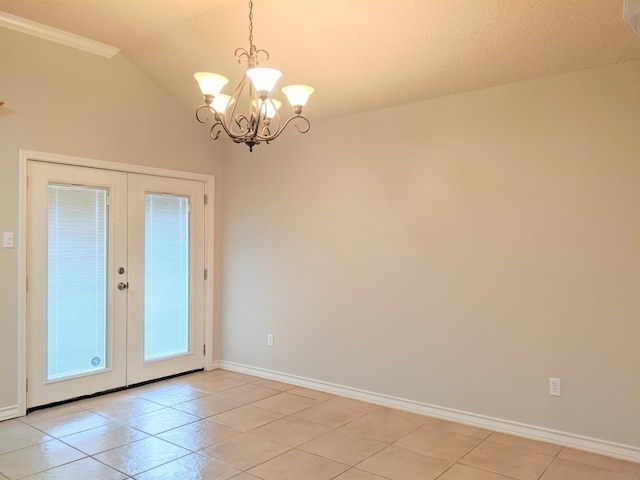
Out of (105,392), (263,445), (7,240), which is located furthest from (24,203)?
(263,445)

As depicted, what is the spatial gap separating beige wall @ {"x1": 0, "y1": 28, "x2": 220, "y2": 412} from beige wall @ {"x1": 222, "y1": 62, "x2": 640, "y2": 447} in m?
0.89

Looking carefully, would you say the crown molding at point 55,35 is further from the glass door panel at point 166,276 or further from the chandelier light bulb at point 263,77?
the chandelier light bulb at point 263,77

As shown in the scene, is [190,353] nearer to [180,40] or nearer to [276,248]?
[276,248]

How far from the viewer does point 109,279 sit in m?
4.21

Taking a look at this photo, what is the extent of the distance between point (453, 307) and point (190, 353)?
2754 mm

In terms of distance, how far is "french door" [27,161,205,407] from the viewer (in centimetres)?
378

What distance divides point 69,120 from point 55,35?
2.15ft

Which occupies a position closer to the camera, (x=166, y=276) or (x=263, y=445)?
(x=263, y=445)

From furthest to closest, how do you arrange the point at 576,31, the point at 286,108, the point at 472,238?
the point at 286,108 → the point at 472,238 → the point at 576,31

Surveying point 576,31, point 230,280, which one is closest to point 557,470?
point 576,31

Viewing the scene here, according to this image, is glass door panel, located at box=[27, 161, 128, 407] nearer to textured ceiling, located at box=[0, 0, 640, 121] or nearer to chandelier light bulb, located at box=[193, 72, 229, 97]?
textured ceiling, located at box=[0, 0, 640, 121]

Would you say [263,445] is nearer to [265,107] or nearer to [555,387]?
[555,387]

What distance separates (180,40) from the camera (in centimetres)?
377

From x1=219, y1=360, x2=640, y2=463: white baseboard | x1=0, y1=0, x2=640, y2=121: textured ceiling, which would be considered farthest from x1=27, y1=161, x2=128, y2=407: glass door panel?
x1=219, y1=360, x2=640, y2=463: white baseboard
